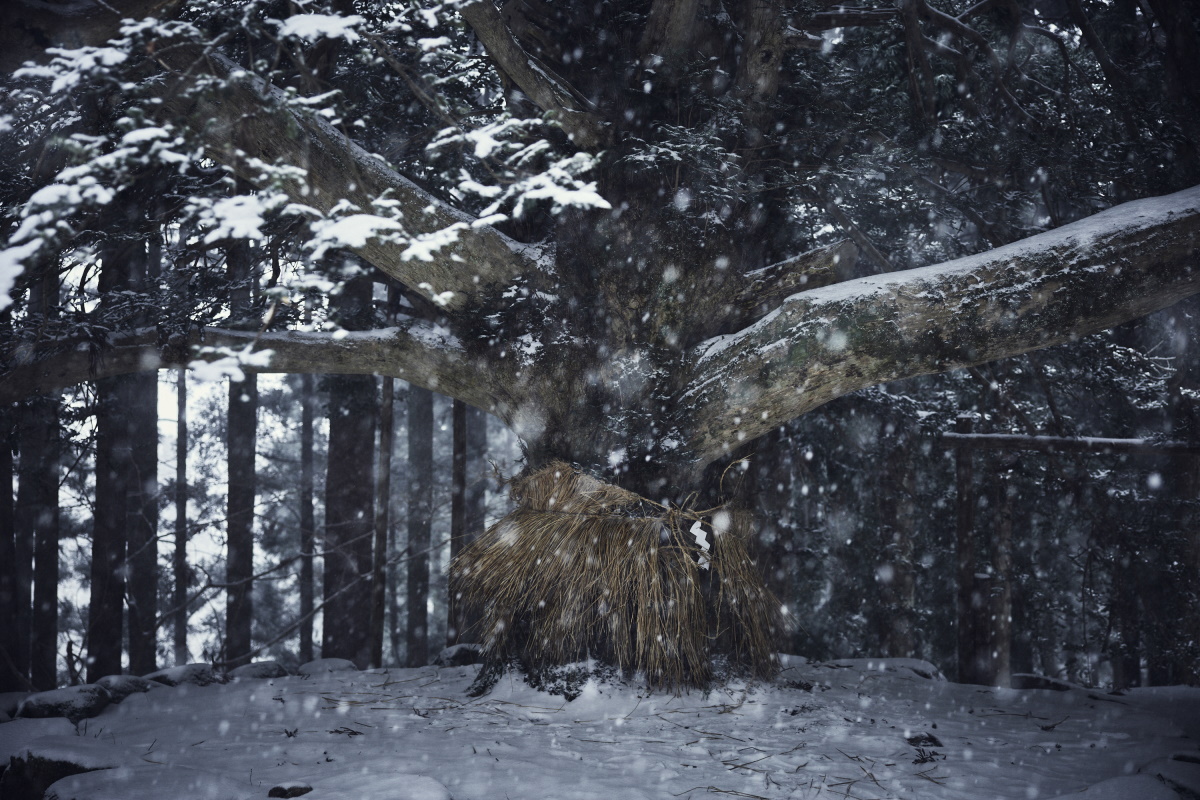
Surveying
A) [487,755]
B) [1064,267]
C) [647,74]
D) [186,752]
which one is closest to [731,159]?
[647,74]

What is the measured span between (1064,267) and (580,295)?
291 centimetres

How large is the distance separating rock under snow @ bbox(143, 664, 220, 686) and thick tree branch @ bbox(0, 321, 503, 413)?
6.92ft

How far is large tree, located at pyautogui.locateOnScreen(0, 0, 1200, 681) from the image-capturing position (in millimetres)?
4105

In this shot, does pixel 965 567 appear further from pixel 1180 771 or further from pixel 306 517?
pixel 306 517

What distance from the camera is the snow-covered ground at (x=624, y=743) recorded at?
269 cm

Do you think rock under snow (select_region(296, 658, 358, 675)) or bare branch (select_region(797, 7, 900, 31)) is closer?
bare branch (select_region(797, 7, 900, 31))

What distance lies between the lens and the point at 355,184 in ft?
14.4

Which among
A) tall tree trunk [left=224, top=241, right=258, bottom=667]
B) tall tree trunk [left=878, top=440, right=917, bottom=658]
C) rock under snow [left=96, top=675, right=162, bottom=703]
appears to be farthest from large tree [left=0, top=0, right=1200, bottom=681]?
tall tree trunk [left=224, top=241, right=258, bottom=667]

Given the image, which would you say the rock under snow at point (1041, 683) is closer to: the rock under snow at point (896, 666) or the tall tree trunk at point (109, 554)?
the rock under snow at point (896, 666)

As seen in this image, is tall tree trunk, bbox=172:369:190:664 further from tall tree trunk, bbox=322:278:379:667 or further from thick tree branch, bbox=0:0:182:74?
thick tree branch, bbox=0:0:182:74

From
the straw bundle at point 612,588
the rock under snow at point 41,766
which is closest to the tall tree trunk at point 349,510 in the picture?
the straw bundle at point 612,588

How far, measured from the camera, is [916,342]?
4.16 metres

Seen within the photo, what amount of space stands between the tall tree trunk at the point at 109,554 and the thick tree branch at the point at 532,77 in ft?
20.9

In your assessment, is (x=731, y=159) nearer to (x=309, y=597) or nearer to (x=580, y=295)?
(x=580, y=295)
